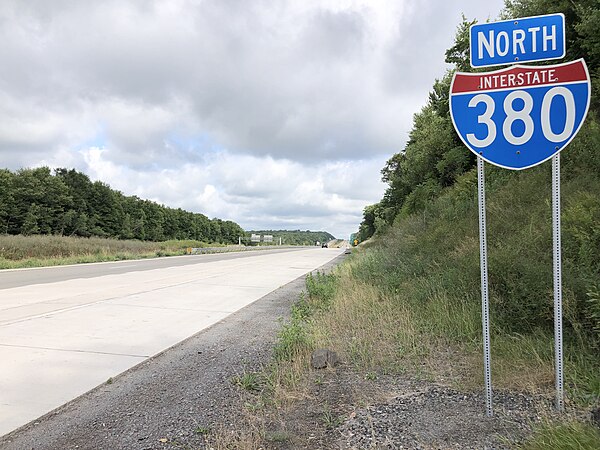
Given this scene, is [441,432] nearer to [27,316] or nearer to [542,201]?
[542,201]

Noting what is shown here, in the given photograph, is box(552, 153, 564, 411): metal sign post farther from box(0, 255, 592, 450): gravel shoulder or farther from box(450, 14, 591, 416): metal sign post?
box(0, 255, 592, 450): gravel shoulder

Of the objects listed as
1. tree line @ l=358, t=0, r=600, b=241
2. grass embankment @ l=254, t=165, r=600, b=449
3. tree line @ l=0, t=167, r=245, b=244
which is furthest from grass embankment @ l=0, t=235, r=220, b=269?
grass embankment @ l=254, t=165, r=600, b=449

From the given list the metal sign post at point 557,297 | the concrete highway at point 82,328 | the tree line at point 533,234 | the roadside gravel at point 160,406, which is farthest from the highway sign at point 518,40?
the concrete highway at point 82,328

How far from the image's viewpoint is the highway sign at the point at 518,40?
12.8 feet

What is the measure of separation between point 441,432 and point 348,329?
4.06 m

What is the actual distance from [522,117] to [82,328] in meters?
7.98

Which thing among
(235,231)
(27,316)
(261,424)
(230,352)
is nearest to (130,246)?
(27,316)

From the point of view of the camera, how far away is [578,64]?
12.2ft

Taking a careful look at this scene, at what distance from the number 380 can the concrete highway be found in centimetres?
505

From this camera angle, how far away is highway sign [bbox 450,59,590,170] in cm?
373

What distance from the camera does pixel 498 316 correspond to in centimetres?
588

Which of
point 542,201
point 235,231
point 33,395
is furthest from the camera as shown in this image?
point 235,231

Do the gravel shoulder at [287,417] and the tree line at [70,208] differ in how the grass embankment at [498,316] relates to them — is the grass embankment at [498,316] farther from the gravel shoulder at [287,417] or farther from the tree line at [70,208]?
the tree line at [70,208]

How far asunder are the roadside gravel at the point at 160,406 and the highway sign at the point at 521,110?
3.40 meters
